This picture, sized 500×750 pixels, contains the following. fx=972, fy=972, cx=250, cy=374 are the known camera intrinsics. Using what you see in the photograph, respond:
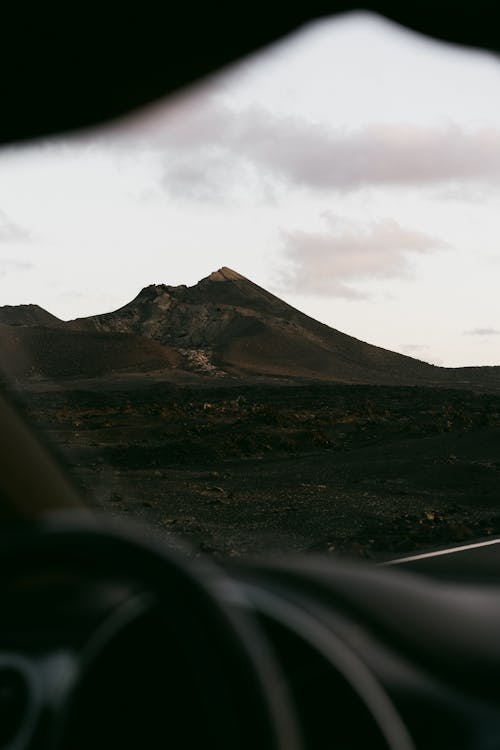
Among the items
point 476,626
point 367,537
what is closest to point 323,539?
point 367,537

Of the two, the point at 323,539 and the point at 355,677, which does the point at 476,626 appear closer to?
the point at 355,677

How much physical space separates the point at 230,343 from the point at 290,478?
122495 mm

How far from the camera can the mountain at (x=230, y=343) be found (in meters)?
110

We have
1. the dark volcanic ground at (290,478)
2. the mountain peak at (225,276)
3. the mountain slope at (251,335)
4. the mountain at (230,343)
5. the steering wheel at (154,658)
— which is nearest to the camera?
the steering wheel at (154,658)

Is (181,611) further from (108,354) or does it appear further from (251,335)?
(251,335)

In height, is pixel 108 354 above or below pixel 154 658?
above

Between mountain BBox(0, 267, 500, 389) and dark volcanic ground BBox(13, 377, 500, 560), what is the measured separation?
222ft

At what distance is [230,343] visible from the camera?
141m

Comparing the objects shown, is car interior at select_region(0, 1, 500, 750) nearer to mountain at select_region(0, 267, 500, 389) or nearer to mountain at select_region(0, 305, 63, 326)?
mountain at select_region(0, 305, 63, 326)

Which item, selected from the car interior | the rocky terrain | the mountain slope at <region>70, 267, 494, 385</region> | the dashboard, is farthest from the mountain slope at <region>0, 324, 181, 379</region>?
the dashboard

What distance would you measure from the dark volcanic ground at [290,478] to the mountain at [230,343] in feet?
222

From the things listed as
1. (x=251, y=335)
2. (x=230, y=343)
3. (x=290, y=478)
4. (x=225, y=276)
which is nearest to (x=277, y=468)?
(x=290, y=478)

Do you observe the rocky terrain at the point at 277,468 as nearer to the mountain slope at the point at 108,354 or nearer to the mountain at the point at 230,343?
the mountain slope at the point at 108,354

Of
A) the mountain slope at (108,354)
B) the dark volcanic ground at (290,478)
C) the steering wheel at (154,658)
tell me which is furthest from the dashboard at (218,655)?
the mountain slope at (108,354)
